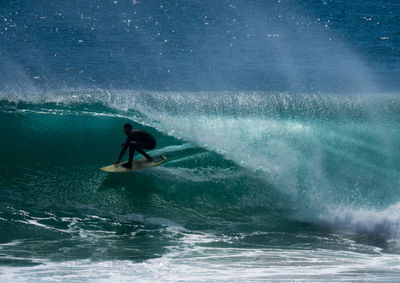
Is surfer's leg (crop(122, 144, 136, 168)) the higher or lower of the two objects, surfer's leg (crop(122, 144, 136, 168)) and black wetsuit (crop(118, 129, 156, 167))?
the lower

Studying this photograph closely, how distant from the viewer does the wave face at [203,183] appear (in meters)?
8.33

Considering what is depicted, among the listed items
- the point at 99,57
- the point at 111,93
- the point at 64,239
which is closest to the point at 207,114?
the point at 111,93

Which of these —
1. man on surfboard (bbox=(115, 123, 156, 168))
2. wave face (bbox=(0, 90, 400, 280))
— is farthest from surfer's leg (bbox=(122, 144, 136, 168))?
wave face (bbox=(0, 90, 400, 280))

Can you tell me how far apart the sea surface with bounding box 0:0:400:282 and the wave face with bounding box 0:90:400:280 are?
3 cm

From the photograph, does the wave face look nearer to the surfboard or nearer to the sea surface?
the sea surface

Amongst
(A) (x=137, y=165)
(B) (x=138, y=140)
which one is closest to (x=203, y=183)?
(A) (x=137, y=165)

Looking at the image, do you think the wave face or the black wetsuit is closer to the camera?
the wave face

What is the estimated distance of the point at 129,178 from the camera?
1076 cm

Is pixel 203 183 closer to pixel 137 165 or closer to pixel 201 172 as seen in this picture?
pixel 201 172

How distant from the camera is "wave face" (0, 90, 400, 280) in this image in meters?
8.33

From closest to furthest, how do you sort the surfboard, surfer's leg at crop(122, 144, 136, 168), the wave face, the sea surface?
the sea surface → the wave face → surfer's leg at crop(122, 144, 136, 168) → the surfboard

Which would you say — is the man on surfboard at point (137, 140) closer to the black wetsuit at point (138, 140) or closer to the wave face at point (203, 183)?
the black wetsuit at point (138, 140)

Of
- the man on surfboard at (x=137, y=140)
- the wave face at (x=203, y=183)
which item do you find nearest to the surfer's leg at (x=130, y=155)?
the man on surfboard at (x=137, y=140)

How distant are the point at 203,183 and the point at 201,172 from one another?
0.30m
